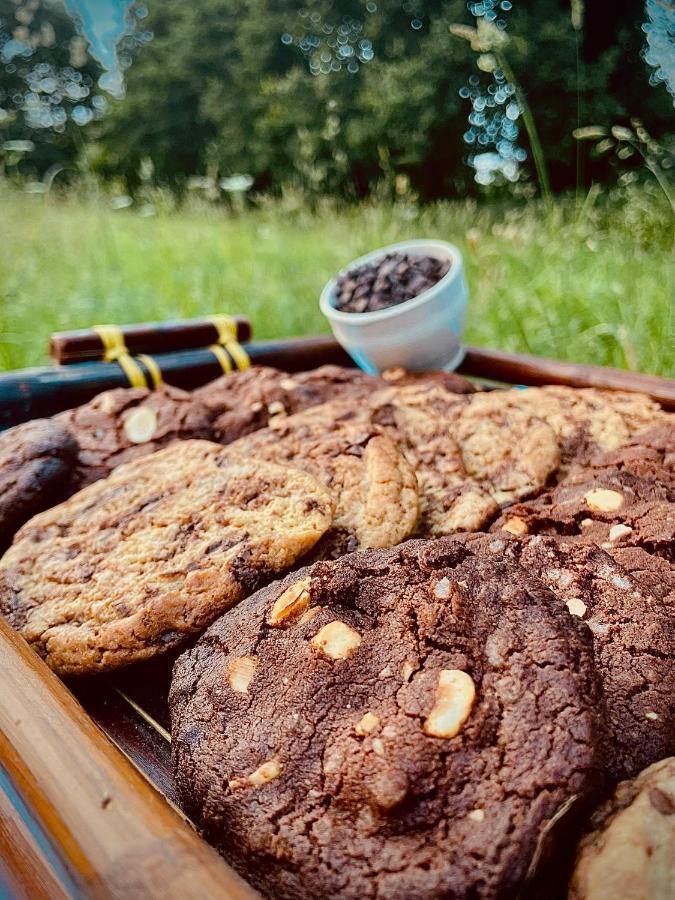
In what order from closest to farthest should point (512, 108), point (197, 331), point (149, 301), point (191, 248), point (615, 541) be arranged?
point (615, 541) → point (197, 331) → point (149, 301) → point (191, 248) → point (512, 108)

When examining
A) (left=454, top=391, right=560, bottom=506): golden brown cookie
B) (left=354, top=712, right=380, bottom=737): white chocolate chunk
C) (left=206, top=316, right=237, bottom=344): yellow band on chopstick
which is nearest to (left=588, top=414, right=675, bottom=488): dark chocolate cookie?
(left=454, top=391, right=560, bottom=506): golden brown cookie

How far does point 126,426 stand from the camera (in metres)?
1.97

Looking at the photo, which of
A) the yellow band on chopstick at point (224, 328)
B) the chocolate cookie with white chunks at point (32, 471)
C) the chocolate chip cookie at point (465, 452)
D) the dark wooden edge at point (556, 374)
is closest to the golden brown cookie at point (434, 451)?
the chocolate chip cookie at point (465, 452)

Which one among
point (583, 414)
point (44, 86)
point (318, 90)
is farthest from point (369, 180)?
point (583, 414)

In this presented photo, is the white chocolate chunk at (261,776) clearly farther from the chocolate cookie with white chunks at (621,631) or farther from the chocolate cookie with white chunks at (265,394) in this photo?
the chocolate cookie with white chunks at (265,394)

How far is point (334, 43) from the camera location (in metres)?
9.10

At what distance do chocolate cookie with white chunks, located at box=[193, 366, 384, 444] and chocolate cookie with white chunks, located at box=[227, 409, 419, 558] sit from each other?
18 cm

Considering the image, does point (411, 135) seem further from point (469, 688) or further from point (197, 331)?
point (469, 688)

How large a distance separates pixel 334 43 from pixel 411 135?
2.12m

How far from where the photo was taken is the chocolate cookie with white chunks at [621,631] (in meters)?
0.91

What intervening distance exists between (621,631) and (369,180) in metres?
7.26

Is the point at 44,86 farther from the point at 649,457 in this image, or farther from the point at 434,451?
the point at 649,457

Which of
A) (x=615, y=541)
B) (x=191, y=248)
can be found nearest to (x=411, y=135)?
(x=191, y=248)

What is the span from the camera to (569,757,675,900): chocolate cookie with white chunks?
71 cm
